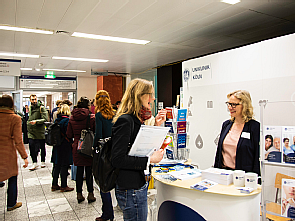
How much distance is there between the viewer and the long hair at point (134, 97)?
5.65ft

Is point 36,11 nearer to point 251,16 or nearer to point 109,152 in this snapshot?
point 109,152

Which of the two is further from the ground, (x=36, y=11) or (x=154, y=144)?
(x=36, y=11)

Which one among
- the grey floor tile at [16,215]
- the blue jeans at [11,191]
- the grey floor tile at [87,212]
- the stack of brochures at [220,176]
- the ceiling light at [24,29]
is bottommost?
the grey floor tile at [16,215]

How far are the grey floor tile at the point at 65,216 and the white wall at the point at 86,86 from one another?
8.08 metres

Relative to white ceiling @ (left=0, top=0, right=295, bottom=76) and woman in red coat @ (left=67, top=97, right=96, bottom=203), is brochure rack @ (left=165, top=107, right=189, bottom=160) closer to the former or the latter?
woman in red coat @ (left=67, top=97, right=96, bottom=203)

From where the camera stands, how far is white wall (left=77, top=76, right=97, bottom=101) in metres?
11.2

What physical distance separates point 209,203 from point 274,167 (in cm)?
56

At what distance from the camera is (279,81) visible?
10.6 ft

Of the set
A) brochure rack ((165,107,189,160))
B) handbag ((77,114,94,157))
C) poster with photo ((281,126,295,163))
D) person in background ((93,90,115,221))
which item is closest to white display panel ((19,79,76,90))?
handbag ((77,114,94,157))

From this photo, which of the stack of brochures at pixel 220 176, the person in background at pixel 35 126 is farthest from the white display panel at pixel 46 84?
the stack of brochures at pixel 220 176

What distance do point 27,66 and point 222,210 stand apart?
8295mm

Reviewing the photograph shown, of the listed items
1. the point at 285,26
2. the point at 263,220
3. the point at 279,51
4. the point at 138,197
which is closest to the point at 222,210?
the point at 263,220

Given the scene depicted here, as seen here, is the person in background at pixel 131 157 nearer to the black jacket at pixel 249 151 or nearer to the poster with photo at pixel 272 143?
the poster with photo at pixel 272 143

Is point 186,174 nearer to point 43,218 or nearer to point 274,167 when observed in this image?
point 274,167
